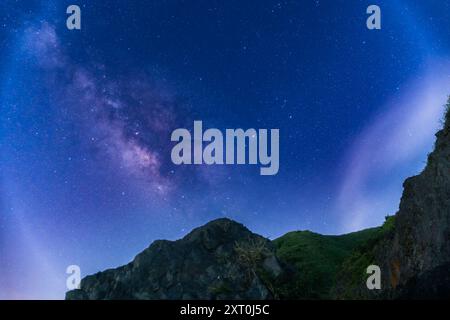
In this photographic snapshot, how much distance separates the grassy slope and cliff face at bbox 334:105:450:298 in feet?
5.26

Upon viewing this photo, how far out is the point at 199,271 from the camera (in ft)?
48.8

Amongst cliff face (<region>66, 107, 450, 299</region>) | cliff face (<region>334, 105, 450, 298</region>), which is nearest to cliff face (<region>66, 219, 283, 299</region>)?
cliff face (<region>66, 107, 450, 299</region>)

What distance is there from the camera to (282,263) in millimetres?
16438

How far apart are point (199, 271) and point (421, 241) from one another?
20.4 feet

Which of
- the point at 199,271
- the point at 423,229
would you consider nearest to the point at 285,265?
the point at 199,271

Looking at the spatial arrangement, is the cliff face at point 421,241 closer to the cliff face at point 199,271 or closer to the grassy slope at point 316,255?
the grassy slope at point 316,255

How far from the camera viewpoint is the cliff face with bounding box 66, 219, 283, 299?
1456 centimetres

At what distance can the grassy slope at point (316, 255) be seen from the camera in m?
16.8

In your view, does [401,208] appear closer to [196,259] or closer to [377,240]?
[377,240]

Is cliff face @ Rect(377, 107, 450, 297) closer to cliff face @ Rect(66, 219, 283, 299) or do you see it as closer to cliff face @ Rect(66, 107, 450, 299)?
cliff face @ Rect(66, 107, 450, 299)

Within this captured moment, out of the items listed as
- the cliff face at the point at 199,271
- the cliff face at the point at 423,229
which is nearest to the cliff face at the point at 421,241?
the cliff face at the point at 423,229

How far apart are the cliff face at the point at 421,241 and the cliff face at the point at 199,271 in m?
3.14

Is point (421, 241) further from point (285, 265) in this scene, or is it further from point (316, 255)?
point (316, 255)
